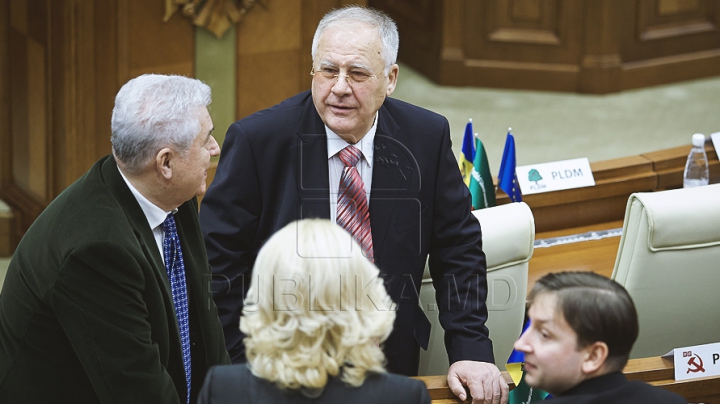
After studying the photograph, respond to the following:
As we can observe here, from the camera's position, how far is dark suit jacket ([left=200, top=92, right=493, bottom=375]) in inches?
105

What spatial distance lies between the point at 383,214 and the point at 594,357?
0.99 m

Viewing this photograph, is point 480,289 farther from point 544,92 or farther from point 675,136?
point 544,92

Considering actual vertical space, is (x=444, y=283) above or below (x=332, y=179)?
below

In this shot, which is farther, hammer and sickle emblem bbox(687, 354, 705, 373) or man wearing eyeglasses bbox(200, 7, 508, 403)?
man wearing eyeglasses bbox(200, 7, 508, 403)

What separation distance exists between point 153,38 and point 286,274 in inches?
117

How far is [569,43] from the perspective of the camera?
6008 millimetres

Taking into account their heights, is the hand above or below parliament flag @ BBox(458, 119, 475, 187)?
below

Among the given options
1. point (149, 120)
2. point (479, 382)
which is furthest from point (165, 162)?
point (479, 382)

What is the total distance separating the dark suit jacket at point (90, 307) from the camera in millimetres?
2076

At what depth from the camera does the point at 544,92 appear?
6141mm

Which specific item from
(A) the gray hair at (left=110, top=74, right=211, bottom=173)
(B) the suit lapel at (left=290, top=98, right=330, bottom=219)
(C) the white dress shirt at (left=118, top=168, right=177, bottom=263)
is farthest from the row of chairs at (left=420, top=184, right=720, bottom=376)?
(A) the gray hair at (left=110, top=74, right=211, bottom=173)

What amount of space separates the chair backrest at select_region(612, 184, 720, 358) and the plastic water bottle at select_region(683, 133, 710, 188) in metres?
1.16

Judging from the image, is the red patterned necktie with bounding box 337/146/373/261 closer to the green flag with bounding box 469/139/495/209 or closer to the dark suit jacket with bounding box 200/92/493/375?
the dark suit jacket with bounding box 200/92/493/375

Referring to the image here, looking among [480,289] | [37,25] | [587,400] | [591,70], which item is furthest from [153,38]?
[587,400]
